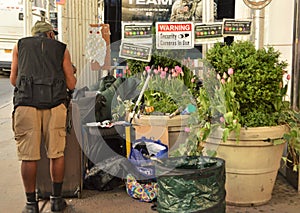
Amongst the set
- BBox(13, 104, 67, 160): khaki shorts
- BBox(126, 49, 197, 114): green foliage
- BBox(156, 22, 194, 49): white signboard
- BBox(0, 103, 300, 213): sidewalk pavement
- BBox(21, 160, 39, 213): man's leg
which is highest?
BBox(156, 22, 194, 49): white signboard

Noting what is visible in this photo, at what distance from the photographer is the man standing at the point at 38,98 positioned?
11.1ft

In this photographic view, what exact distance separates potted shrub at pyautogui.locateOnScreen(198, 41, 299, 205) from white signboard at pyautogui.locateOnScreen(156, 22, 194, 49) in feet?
3.11

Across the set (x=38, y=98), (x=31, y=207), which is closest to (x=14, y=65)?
(x=38, y=98)

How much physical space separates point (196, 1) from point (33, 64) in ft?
12.5

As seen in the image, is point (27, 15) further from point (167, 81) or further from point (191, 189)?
point (191, 189)

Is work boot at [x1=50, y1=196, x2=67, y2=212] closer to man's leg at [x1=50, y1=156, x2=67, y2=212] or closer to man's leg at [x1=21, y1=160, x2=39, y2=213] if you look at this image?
man's leg at [x1=50, y1=156, x2=67, y2=212]

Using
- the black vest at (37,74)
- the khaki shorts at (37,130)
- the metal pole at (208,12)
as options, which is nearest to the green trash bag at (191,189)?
the khaki shorts at (37,130)

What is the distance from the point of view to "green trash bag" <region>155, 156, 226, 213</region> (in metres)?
2.93

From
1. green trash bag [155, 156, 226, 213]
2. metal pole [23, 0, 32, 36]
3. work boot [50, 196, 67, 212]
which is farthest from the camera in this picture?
metal pole [23, 0, 32, 36]

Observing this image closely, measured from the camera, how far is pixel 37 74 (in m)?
3.38

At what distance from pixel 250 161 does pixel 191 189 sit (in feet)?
2.77

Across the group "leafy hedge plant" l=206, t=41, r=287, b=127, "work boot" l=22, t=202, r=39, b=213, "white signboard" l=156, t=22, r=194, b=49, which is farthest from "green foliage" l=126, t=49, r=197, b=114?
"work boot" l=22, t=202, r=39, b=213

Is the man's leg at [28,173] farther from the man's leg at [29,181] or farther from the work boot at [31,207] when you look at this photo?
the work boot at [31,207]

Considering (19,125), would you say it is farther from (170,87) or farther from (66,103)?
(170,87)
